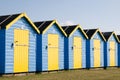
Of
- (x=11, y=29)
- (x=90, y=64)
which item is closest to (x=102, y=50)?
(x=90, y=64)

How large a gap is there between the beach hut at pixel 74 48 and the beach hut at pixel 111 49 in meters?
5.83

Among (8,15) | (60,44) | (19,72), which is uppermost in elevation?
(8,15)

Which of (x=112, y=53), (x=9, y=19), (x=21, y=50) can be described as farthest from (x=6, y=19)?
(x=112, y=53)

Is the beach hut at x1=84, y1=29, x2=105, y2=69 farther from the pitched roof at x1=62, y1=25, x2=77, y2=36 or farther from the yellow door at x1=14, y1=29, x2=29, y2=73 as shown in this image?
the yellow door at x1=14, y1=29, x2=29, y2=73

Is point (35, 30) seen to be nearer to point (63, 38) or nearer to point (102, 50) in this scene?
point (63, 38)

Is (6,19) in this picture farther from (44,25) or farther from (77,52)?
(77,52)

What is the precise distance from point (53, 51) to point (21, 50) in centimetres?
482

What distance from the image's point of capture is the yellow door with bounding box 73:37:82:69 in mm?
32531

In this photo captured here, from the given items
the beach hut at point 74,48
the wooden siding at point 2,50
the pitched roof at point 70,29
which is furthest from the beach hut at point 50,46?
the wooden siding at point 2,50

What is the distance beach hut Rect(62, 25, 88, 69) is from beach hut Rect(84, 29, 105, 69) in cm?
90

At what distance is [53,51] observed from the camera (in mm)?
29109

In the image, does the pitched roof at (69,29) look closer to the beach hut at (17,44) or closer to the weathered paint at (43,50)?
the weathered paint at (43,50)

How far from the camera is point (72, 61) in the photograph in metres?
31.9

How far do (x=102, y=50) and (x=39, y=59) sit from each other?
1306 cm
